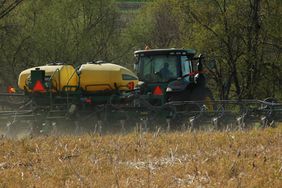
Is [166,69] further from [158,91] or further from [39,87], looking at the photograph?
[39,87]

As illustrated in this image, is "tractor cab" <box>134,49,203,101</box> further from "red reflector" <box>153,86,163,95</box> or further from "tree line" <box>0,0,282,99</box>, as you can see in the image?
"tree line" <box>0,0,282,99</box>

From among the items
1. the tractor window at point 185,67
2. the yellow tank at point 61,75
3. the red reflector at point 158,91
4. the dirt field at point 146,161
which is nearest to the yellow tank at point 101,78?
the yellow tank at point 61,75

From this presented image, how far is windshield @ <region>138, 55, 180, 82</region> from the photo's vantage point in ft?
45.4

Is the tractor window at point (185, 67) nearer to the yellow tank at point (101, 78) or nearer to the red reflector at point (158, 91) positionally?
the red reflector at point (158, 91)

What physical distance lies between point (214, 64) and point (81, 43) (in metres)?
8.74

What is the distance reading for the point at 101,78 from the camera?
40.9 feet

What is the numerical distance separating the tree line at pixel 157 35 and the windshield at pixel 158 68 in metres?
7.86

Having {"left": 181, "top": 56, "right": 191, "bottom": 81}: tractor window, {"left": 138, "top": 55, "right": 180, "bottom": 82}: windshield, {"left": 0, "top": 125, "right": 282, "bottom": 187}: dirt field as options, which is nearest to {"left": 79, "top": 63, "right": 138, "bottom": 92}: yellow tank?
{"left": 138, "top": 55, "right": 180, "bottom": 82}: windshield


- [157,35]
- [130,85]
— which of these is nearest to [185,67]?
[130,85]

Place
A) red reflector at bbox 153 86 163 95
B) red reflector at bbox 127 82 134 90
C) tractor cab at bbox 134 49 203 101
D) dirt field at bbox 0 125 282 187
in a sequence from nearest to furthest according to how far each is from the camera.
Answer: dirt field at bbox 0 125 282 187 → red reflector at bbox 127 82 134 90 → red reflector at bbox 153 86 163 95 → tractor cab at bbox 134 49 203 101

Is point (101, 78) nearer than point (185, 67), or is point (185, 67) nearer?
point (101, 78)

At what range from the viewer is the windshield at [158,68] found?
1383 centimetres

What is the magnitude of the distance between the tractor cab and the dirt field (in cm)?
506

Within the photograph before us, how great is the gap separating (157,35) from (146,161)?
28.2 m
